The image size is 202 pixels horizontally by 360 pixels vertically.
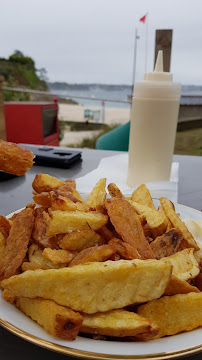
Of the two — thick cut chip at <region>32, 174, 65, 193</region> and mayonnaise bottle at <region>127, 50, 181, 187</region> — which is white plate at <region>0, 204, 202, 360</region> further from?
mayonnaise bottle at <region>127, 50, 181, 187</region>

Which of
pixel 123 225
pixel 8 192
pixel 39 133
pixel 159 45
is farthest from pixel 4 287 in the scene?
pixel 39 133

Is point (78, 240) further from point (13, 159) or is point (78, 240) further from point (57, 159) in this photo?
point (57, 159)

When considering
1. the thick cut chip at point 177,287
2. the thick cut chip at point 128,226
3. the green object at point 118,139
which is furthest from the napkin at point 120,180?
the green object at point 118,139

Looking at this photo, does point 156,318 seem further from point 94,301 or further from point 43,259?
point 43,259

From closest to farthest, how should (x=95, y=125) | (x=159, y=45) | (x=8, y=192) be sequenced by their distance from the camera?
(x=8, y=192), (x=159, y=45), (x=95, y=125)

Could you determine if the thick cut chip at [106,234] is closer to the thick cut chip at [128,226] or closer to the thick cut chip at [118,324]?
the thick cut chip at [128,226]

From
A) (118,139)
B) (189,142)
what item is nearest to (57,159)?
(118,139)

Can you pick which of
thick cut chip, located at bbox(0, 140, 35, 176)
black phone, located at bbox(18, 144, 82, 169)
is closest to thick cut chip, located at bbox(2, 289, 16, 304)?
thick cut chip, located at bbox(0, 140, 35, 176)
